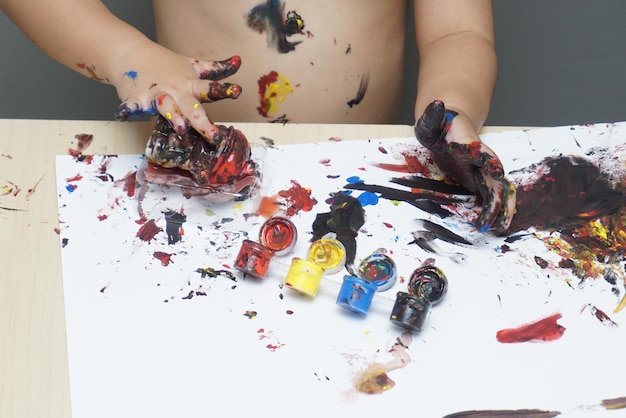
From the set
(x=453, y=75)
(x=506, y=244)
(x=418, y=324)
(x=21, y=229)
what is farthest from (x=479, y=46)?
(x=21, y=229)

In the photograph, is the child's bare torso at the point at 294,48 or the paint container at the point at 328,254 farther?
the child's bare torso at the point at 294,48

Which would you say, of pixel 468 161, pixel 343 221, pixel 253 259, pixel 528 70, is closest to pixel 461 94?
pixel 468 161

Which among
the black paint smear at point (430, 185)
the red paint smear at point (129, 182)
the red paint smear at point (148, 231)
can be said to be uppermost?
the black paint smear at point (430, 185)

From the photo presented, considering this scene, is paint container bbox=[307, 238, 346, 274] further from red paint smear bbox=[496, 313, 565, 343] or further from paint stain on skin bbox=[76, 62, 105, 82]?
paint stain on skin bbox=[76, 62, 105, 82]

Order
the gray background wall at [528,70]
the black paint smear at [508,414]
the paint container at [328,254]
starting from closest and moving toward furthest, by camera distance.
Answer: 1. the black paint smear at [508,414]
2. the paint container at [328,254]
3. the gray background wall at [528,70]

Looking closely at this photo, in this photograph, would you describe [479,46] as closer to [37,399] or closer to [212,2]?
[212,2]

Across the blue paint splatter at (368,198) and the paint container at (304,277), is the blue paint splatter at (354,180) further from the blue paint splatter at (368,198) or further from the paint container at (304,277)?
the paint container at (304,277)

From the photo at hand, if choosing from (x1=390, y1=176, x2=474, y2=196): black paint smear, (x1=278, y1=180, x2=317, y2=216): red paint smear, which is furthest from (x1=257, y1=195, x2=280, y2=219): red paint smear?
(x1=390, y1=176, x2=474, y2=196): black paint smear

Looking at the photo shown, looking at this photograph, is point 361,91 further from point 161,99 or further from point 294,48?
point 161,99

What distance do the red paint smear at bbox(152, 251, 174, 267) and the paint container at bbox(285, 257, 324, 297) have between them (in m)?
0.11

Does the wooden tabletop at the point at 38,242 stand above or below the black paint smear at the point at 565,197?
below

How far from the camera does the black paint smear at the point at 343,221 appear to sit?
27.2 inches

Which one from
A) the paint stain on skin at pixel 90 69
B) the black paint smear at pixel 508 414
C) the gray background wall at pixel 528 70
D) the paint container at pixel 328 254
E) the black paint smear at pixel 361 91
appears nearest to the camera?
the black paint smear at pixel 508 414

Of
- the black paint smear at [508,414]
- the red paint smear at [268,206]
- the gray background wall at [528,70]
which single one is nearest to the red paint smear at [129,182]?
the red paint smear at [268,206]
